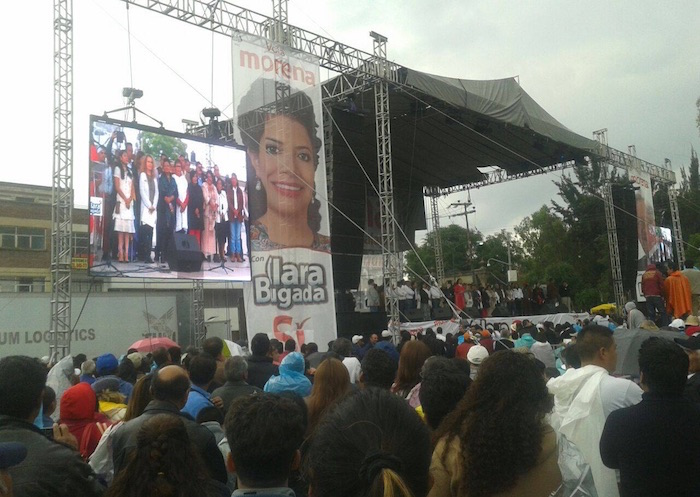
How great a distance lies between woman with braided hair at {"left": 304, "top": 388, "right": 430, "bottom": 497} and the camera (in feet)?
4.24

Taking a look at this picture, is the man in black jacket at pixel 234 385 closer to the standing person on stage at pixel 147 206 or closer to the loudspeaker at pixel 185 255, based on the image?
the standing person on stage at pixel 147 206

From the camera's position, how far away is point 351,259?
704 inches

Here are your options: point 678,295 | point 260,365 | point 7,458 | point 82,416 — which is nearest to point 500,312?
point 678,295

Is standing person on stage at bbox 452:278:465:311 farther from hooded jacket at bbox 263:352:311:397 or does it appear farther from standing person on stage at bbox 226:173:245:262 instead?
hooded jacket at bbox 263:352:311:397

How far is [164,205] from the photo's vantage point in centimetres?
1011

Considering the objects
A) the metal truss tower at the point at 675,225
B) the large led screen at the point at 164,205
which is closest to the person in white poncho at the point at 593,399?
the large led screen at the point at 164,205

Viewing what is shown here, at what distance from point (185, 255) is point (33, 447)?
8.53m

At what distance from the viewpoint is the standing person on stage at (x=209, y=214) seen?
10.7 metres

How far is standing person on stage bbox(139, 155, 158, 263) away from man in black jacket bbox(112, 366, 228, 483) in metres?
7.49

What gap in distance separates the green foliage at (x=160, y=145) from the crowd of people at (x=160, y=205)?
8cm

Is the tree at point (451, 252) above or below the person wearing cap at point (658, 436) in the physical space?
above

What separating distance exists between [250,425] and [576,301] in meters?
32.7

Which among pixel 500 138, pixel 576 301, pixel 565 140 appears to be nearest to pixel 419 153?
pixel 500 138

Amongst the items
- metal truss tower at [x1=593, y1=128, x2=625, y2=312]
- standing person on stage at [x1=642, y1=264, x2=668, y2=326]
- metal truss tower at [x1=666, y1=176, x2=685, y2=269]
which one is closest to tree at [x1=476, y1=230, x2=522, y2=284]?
metal truss tower at [x1=666, y1=176, x2=685, y2=269]
